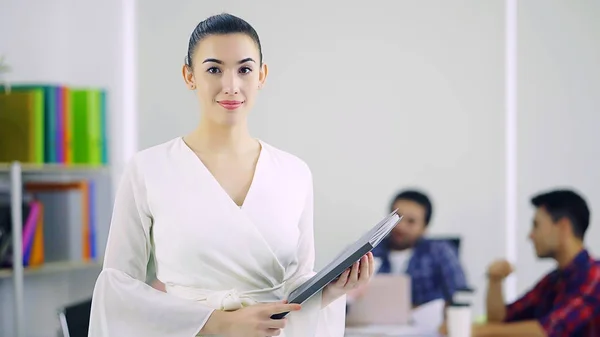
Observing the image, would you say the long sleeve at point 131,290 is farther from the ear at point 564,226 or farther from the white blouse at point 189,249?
the ear at point 564,226

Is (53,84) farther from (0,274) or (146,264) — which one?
(146,264)

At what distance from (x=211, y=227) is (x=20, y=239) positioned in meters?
2.45

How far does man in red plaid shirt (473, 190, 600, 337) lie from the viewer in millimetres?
2920

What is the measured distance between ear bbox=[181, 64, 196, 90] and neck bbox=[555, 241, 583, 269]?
2.46 m

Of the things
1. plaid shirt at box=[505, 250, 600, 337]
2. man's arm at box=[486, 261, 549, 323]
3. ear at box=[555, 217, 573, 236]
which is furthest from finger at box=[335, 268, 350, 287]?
man's arm at box=[486, 261, 549, 323]

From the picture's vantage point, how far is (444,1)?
4.23m

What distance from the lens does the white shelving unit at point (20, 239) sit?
309 centimetres

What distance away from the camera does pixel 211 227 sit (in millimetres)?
851

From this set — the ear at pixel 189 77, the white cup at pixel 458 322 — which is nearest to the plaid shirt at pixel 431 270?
the white cup at pixel 458 322

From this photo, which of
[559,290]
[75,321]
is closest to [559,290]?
[559,290]

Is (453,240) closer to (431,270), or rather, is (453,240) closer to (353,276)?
(431,270)

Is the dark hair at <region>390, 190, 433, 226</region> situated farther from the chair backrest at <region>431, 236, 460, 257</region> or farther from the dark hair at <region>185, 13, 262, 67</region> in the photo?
the dark hair at <region>185, 13, 262, 67</region>

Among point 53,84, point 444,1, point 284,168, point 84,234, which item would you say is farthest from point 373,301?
point 444,1

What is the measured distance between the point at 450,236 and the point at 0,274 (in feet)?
7.01
